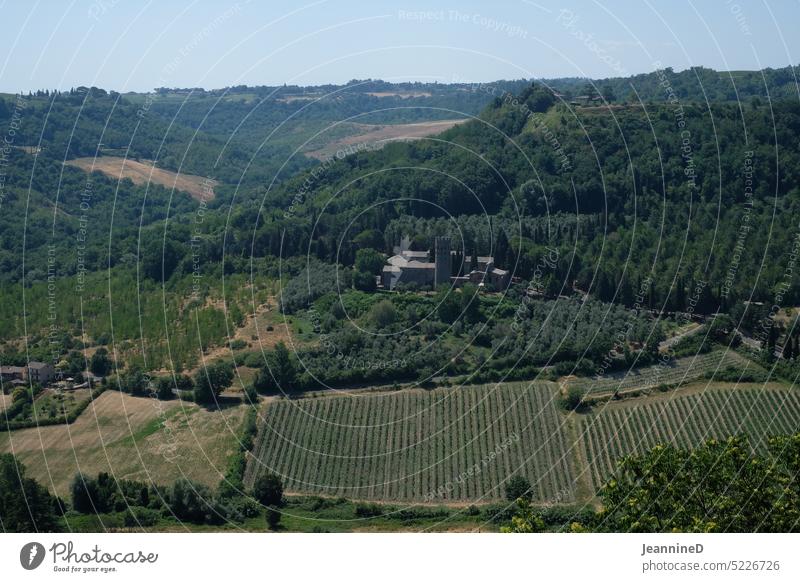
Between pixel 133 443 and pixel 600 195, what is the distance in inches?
1434

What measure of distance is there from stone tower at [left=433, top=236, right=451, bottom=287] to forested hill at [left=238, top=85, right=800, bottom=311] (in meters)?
3.19

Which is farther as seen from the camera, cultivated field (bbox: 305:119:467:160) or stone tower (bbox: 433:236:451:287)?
cultivated field (bbox: 305:119:467:160)

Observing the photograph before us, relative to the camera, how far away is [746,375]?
136 ft

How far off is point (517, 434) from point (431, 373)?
529 cm

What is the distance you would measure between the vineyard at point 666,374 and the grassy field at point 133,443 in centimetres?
1350

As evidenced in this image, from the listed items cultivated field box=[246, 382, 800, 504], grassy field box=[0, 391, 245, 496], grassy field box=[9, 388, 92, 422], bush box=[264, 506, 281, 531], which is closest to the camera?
bush box=[264, 506, 281, 531]

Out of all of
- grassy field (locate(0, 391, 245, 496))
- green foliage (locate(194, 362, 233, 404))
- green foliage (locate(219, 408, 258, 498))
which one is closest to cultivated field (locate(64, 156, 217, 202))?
green foliage (locate(194, 362, 233, 404))

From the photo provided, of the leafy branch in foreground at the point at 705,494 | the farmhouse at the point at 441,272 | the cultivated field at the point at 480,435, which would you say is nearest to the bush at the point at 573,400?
the cultivated field at the point at 480,435

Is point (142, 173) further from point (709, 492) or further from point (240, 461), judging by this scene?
point (709, 492)

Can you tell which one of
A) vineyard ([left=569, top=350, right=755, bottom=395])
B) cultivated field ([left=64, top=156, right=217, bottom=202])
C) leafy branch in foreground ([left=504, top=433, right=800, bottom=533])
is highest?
cultivated field ([left=64, top=156, right=217, bottom=202])

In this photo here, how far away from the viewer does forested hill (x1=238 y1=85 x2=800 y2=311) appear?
5253 cm

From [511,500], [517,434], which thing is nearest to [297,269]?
[517,434]

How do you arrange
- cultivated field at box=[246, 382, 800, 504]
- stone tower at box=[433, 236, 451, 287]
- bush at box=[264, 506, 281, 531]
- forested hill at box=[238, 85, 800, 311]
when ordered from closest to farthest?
bush at box=[264, 506, 281, 531], cultivated field at box=[246, 382, 800, 504], stone tower at box=[433, 236, 451, 287], forested hill at box=[238, 85, 800, 311]

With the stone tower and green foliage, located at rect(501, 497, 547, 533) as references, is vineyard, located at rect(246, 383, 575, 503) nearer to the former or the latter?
green foliage, located at rect(501, 497, 547, 533)
